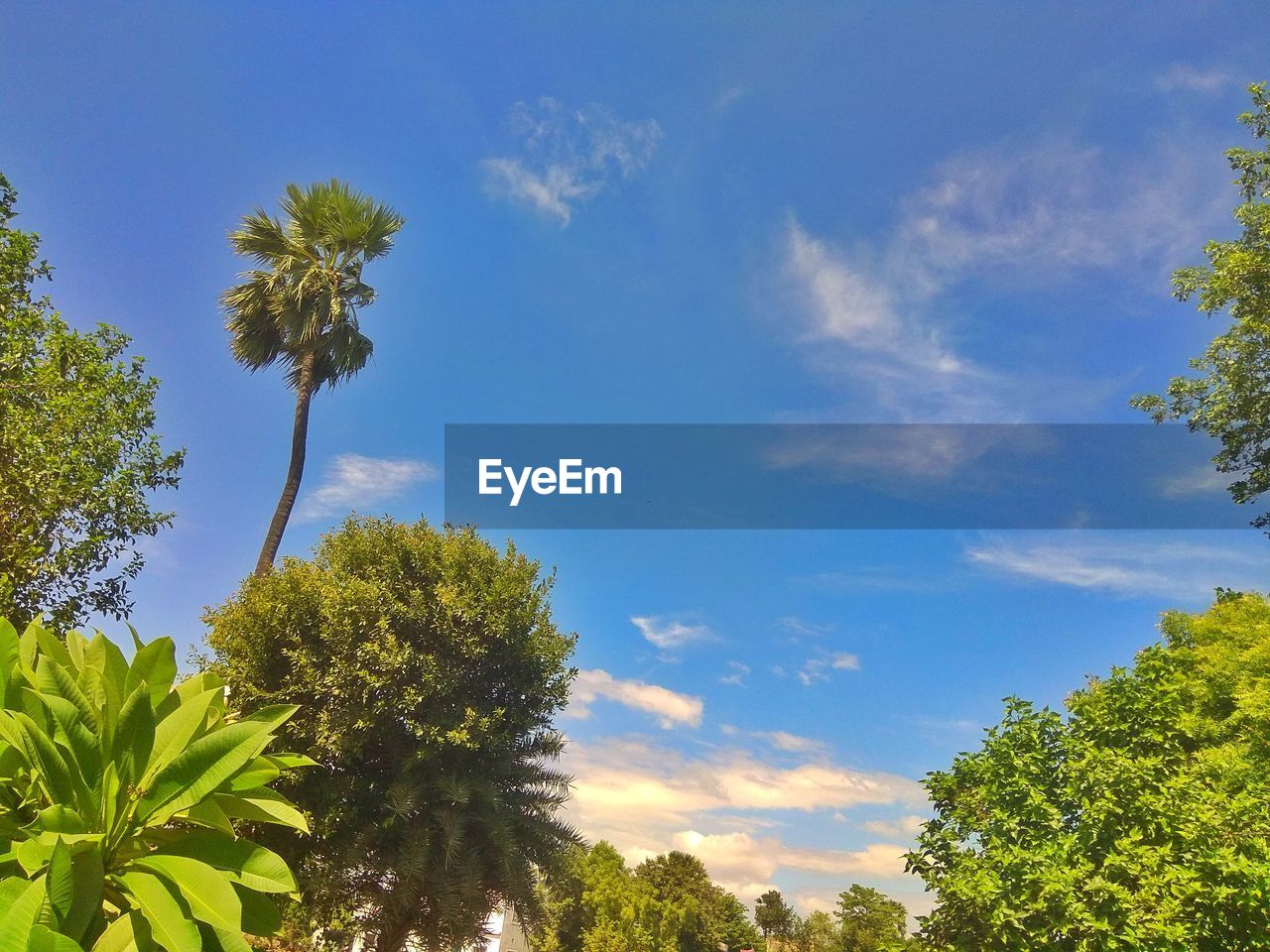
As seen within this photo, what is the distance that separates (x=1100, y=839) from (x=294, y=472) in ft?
66.4

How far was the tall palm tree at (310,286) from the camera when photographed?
2222cm

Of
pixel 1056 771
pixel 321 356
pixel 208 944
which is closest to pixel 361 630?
pixel 321 356

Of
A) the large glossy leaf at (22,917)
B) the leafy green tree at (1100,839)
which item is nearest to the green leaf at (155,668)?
Answer: the large glossy leaf at (22,917)

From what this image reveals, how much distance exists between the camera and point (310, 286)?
72.6ft

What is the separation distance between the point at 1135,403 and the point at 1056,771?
48.0 ft

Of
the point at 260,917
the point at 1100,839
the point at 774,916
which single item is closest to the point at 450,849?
the point at 260,917

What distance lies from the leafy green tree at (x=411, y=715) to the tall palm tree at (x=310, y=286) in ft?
21.0

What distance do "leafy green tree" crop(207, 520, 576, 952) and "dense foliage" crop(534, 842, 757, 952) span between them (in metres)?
23.4

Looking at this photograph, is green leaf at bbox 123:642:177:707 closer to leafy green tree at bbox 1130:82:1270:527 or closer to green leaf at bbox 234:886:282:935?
green leaf at bbox 234:886:282:935

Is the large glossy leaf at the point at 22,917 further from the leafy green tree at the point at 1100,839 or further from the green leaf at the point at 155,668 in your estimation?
the leafy green tree at the point at 1100,839

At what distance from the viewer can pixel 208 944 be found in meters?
6.86

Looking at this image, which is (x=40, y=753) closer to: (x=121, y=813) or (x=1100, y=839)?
(x=121, y=813)

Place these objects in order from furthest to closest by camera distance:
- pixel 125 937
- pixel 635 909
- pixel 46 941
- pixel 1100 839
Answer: pixel 635 909, pixel 1100 839, pixel 125 937, pixel 46 941

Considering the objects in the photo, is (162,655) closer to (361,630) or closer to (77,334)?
(361,630)
